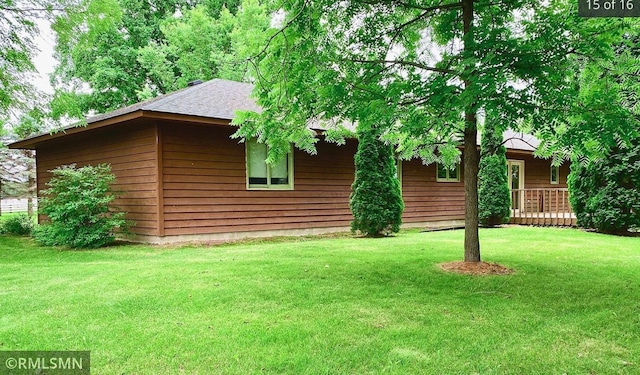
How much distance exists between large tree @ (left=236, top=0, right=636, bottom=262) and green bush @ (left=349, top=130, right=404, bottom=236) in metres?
3.03

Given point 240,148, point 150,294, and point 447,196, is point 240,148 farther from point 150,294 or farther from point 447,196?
point 447,196

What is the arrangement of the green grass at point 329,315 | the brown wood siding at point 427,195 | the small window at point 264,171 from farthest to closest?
the brown wood siding at point 427,195, the small window at point 264,171, the green grass at point 329,315

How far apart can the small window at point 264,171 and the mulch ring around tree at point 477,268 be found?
5.37 metres

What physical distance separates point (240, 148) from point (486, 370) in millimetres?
7714

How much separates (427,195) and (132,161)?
844cm

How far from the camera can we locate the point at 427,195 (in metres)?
12.9

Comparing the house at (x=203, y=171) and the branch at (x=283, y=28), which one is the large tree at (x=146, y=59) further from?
the branch at (x=283, y=28)

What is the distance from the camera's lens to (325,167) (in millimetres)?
10711

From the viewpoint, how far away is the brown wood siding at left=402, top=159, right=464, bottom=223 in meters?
12.3

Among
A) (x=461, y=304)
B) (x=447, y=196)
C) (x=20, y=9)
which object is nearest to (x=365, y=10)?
(x=461, y=304)

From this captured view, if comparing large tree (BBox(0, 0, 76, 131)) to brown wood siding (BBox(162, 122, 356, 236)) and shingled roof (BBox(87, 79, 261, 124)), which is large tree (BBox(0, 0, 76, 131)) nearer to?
shingled roof (BBox(87, 79, 261, 124))

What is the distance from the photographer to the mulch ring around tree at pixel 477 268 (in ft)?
15.9

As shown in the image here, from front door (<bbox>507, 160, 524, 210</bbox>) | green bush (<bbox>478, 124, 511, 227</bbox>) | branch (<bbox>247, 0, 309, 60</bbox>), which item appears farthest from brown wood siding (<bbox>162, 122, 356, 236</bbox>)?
front door (<bbox>507, 160, 524, 210</bbox>)

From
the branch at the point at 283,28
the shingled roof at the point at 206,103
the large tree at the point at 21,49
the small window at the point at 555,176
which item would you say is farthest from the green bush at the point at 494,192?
the large tree at the point at 21,49
